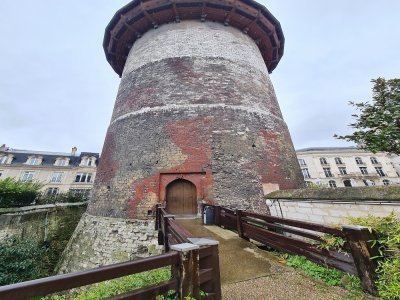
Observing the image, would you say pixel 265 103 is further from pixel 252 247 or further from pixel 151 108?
pixel 252 247

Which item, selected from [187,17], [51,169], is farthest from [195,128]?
[51,169]

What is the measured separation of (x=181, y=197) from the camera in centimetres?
862

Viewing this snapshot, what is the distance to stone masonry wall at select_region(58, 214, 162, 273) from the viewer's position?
7414 millimetres

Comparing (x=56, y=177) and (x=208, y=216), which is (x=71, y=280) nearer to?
(x=208, y=216)

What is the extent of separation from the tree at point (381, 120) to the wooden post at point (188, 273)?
647 cm

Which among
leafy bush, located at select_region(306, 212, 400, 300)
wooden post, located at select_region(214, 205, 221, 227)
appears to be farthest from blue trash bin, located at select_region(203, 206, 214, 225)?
leafy bush, located at select_region(306, 212, 400, 300)

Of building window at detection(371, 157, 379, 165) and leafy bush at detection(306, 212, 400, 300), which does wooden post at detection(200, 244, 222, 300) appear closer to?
leafy bush at detection(306, 212, 400, 300)

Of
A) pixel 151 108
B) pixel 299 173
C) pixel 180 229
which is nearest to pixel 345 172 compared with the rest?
pixel 299 173

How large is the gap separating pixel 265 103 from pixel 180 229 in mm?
9001

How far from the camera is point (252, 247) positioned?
4625mm

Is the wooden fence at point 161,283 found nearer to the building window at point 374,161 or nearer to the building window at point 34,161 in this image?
the building window at point 34,161

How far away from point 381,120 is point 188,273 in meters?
7.14

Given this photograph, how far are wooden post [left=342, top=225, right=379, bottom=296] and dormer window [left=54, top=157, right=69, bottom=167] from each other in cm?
3555

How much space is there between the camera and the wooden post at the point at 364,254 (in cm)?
261
